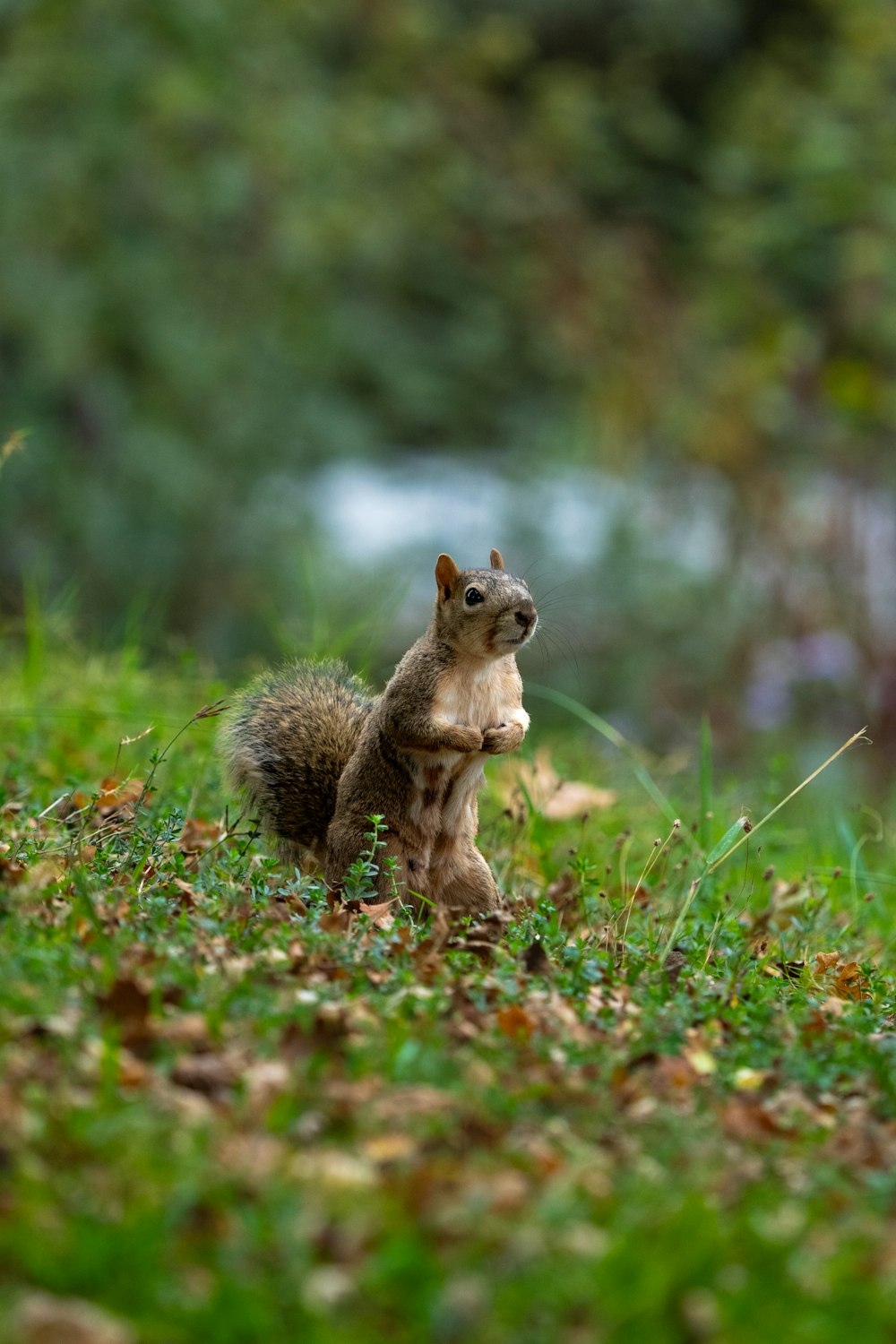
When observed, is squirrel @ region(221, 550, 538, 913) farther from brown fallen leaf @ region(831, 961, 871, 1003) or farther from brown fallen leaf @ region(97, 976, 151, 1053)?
brown fallen leaf @ region(97, 976, 151, 1053)

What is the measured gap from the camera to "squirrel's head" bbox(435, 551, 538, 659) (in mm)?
3254

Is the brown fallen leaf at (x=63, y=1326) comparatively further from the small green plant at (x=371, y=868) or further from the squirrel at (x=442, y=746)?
the squirrel at (x=442, y=746)

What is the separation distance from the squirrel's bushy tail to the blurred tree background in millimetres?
3490

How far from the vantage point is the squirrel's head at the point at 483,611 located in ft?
10.7

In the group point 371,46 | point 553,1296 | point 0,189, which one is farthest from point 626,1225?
point 371,46

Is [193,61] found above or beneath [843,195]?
above

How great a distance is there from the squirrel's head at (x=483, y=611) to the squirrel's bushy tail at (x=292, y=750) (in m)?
0.40

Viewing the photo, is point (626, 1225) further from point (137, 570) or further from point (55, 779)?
point (137, 570)

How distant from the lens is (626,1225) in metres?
1.84

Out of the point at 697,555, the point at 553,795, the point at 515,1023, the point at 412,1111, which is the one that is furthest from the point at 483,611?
the point at 697,555

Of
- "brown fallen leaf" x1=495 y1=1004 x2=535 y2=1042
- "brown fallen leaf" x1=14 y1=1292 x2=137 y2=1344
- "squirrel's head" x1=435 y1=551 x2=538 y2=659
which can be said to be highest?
"squirrel's head" x1=435 y1=551 x2=538 y2=659

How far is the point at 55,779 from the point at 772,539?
19.8ft

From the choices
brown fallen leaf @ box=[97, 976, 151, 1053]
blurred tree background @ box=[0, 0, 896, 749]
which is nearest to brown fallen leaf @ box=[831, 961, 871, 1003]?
brown fallen leaf @ box=[97, 976, 151, 1053]

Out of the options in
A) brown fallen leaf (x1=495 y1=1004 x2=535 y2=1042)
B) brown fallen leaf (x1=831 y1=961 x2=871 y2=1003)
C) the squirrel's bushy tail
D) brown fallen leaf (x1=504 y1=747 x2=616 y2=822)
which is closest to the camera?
brown fallen leaf (x1=495 y1=1004 x2=535 y2=1042)
